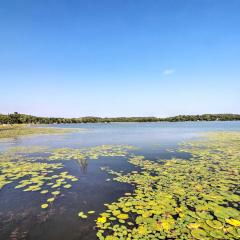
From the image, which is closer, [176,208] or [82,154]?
[176,208]

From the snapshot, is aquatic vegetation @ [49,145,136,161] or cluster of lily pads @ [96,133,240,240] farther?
aquatic vegetation @ [49,145,136,161]

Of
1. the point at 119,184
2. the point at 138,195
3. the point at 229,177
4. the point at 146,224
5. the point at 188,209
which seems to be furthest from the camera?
the point at 229,177

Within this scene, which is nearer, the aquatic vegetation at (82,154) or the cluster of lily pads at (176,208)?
the cluster of lily pads at (176,208)

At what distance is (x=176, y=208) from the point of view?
5.80m

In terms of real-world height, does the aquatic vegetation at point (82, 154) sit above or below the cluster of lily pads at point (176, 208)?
above

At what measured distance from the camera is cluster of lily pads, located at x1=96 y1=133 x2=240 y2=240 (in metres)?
4.66

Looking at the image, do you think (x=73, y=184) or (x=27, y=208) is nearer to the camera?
(x=27, y=208)

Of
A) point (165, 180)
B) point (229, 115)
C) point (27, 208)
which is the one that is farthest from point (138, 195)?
point (229, 115)

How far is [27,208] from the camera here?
6098mm

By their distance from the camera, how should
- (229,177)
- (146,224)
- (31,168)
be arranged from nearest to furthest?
(146,224)
(229,177)
(31,168)

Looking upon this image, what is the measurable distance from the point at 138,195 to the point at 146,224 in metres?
1.85

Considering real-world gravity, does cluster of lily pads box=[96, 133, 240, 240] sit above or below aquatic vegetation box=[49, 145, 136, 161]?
below

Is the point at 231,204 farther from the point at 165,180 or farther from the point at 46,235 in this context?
the point at 46,235

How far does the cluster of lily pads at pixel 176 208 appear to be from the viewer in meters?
4.66
